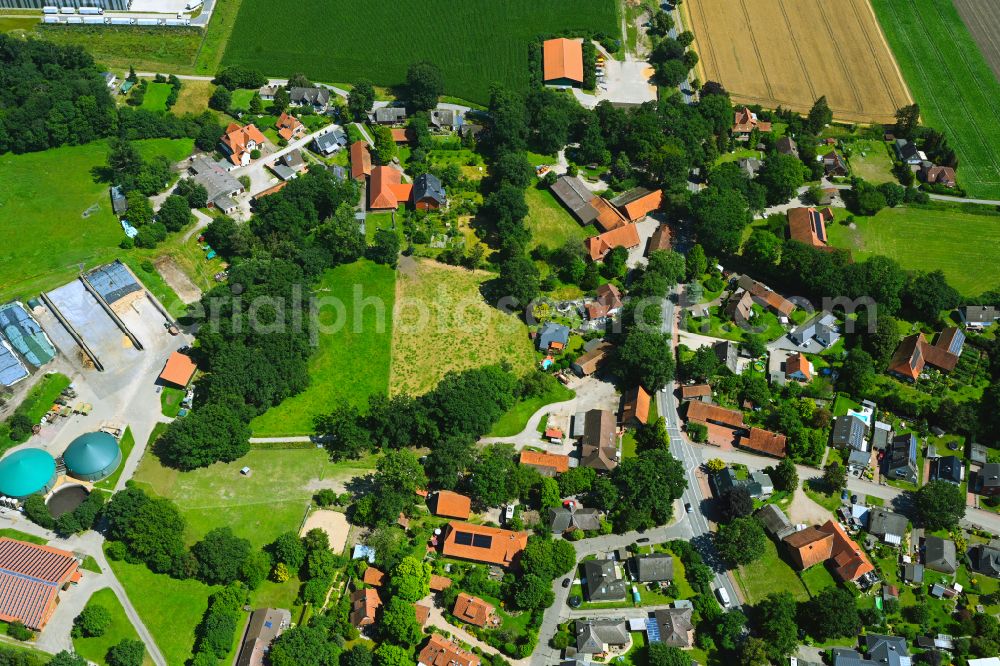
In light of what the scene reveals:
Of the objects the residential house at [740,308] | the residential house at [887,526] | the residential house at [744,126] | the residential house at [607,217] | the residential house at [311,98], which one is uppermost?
the residential house at [311,98]

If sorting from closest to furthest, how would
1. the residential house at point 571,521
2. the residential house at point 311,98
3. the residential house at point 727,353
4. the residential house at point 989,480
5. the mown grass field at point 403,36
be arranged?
the residential house at point 571,521, the residential house at point 989,480, the residential house at point 727,353, the residential house at point 311,98, the mown grass field at point 403,36

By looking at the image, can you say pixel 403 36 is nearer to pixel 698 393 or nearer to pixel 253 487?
pixel 698 393

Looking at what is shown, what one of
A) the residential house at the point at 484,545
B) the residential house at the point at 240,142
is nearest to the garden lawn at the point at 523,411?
the residential house at the point at 484,545

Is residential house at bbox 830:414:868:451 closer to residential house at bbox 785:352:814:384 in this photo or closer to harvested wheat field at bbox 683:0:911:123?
residential house at bbox 785:352:814:384

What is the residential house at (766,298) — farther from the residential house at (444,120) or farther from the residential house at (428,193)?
the residential house at (444,120)

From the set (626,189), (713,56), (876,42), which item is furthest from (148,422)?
(876,42)

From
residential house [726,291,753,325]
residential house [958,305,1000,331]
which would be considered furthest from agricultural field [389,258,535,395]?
residential house [958,305,1000,331]
